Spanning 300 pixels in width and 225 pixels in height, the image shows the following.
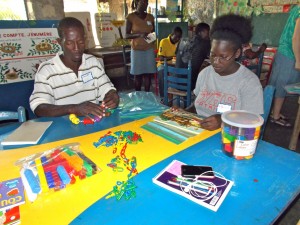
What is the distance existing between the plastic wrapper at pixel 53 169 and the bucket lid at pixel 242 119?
0.57 m

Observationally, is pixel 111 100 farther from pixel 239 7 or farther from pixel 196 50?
pixel 239 7

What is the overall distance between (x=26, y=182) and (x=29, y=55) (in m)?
1.55

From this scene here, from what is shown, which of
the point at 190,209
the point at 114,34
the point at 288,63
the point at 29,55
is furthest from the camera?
the point at 114,34

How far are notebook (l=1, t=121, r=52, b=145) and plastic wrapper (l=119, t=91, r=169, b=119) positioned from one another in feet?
1.53

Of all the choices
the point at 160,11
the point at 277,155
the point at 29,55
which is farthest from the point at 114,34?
the point at 277,155

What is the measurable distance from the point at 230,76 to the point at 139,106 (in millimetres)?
612

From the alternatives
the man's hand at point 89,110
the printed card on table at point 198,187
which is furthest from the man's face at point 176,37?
the printed card on table at point 198,187

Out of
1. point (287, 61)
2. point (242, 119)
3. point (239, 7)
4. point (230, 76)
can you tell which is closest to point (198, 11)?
point (239, 7)

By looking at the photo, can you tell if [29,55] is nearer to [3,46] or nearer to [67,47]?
[3,46]

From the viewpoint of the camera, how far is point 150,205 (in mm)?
751

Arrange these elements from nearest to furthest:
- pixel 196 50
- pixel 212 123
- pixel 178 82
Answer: pixel 212 123 < pixel 178 82 < pixel 196 50

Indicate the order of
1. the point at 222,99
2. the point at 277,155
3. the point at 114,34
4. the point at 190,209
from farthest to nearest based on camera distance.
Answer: the point at 114,34 → the point at 222,99 → the point at 277,155 → the point at 190,209

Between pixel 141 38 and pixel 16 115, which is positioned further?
pixel 141 38

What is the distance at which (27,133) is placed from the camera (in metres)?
1.24
